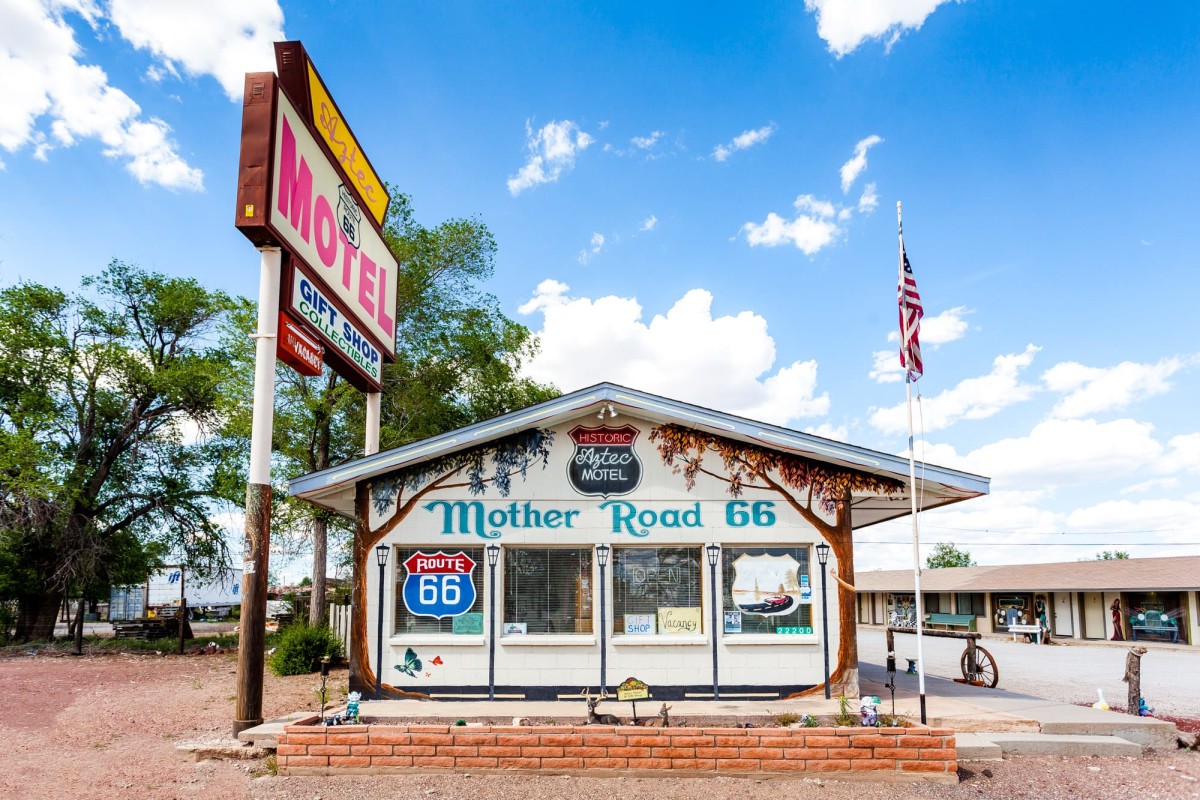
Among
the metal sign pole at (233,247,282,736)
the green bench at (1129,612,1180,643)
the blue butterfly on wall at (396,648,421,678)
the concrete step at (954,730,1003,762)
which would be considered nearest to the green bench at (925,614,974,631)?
the green bench at (1129,612,1180,643)

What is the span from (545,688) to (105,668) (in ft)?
46.9

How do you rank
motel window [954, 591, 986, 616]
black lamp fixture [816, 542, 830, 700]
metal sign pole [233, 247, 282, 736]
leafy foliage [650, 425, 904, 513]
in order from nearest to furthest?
metal sign pole [233, 247, 282, 736] < black lamp fixture [816, 542, 830, 700] < leafy foliage [650, 425, 904, 513] < motel window [954, 591, 986, 616]

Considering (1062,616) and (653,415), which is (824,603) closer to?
(653,415)

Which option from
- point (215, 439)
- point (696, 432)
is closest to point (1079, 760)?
point (696, 432)

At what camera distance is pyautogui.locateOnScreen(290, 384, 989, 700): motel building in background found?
12.2 m

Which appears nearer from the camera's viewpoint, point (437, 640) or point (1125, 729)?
point (1125, 729)

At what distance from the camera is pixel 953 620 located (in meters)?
43.9

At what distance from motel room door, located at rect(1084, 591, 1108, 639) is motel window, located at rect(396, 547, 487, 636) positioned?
35.5 metres

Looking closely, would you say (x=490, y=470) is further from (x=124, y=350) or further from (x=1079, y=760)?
(x=124, y=350)

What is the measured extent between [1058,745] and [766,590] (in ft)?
13.3

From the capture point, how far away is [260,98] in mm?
10531

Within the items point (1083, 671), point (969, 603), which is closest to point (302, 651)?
point (1083, 671)

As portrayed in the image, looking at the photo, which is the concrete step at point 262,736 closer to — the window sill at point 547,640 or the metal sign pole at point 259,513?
the metal sign pole at point 259,513

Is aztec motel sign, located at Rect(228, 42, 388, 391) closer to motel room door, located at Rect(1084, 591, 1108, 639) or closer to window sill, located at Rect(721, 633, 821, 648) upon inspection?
window sill, located at Rect(721, 633, 821, 648)
